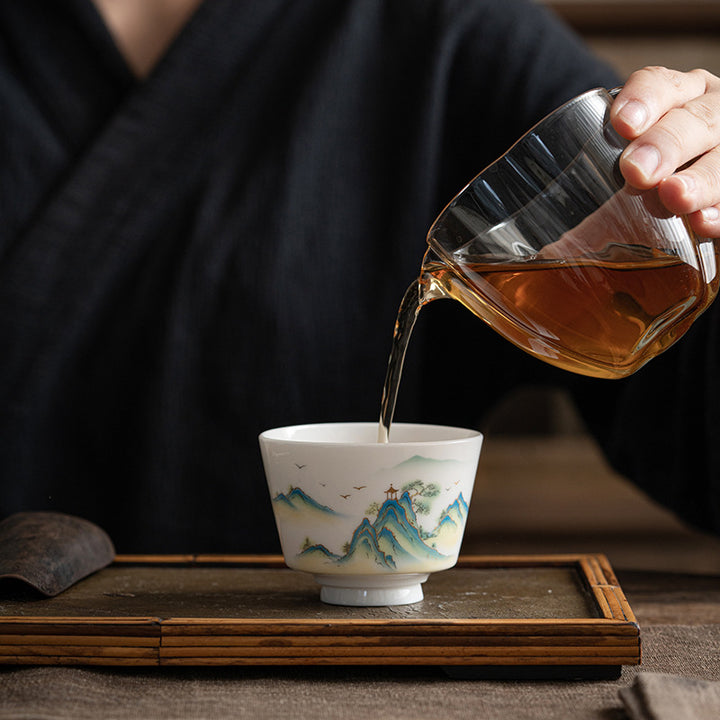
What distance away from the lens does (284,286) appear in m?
0.94

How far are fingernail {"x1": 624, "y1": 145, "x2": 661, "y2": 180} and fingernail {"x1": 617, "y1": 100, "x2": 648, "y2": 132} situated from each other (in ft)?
0.06

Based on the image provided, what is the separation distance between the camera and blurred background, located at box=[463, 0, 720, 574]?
1.29m

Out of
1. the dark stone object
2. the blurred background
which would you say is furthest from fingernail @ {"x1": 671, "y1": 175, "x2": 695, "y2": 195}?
the blurred background

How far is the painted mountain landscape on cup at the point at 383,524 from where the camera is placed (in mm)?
513

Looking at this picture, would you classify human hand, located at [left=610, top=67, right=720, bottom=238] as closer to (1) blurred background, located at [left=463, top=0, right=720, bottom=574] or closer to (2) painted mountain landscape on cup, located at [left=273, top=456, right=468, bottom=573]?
(2) painted mountain landscape on cup, located at [left=273, top=456, right=468, bottom=573]

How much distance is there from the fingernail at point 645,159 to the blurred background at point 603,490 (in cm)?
81

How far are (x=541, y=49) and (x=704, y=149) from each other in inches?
17.6

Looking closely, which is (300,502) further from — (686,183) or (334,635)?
(686,183)

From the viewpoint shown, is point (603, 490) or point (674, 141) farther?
point (603, 490)

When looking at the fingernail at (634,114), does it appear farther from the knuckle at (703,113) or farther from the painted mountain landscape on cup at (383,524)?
the painted mountain landscape on cup at (383,524)

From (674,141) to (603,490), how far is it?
0.98 metres

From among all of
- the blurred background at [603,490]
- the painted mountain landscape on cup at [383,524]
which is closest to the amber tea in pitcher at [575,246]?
the painted mountain landscape on cup at [383,524]

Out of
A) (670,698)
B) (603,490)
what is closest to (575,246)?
(670,698)

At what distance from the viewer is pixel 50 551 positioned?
1.85ft
